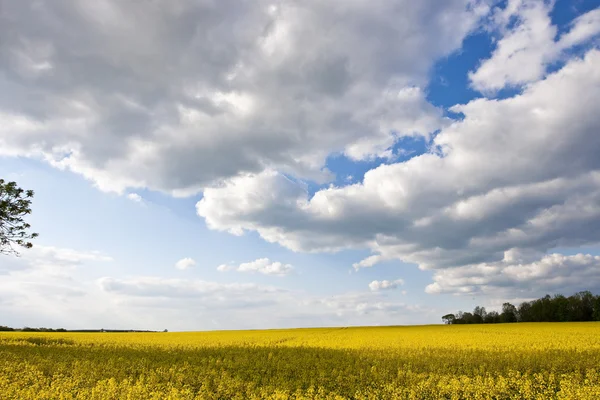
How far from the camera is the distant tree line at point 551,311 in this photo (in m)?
93.0

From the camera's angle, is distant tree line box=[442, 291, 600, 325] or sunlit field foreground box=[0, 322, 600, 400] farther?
distant tree line box=[442, 291, 600, 325]

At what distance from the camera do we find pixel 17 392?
44.5 ft

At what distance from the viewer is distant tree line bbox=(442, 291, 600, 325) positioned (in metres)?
93.0

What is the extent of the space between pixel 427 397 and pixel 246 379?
24.3ft

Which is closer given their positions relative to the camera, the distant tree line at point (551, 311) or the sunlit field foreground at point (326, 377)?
the sunlit field foreground at point (326, 377)

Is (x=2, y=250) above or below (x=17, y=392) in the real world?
above

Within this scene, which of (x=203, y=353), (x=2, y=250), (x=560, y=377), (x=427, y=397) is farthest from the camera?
(x=2, y=250)

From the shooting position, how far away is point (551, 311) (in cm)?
9656

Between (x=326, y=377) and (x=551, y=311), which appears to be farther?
(x=551, y=311)

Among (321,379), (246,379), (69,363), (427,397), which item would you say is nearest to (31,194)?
(69,363)

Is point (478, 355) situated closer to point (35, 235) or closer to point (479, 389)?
point (479, 389)

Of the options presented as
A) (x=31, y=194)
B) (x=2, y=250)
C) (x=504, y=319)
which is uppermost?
(x=31, y=194)

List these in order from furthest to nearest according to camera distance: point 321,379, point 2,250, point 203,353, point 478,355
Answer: point 2,250, point 203,353, point 478,355, point 321,379

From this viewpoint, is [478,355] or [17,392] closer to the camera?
[17,392]
